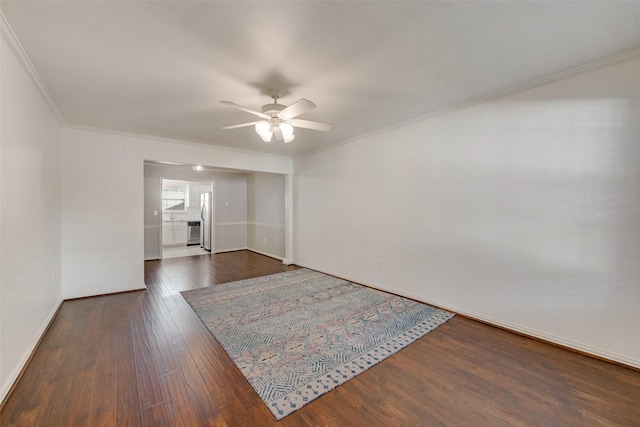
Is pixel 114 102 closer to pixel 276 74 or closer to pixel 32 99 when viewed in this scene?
pixel 32 99

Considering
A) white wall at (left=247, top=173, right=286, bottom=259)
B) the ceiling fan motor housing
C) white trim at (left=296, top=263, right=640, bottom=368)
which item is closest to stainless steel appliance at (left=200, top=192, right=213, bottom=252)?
white wall at (left=247, top=173, right=286, bottom=259)

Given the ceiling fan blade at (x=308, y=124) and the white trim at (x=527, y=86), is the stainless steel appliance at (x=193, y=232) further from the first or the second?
the ceiling fan blade at (x=308, y=124)

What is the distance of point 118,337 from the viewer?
8.13 ft

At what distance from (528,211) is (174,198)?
9964mm

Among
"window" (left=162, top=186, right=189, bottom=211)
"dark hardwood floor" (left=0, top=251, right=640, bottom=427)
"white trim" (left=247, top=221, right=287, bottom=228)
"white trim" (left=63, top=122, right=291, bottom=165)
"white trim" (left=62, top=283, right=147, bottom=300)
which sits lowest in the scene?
"dark hardwood floor" (left=0, top=251, right=640, bottom=427)

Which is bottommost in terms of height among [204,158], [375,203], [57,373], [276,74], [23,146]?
[57,373]

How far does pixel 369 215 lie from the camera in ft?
13.1

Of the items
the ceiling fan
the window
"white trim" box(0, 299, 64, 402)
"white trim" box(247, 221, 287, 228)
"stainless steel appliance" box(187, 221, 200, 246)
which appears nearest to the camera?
"white trim" box(0, 299, 64, 402)

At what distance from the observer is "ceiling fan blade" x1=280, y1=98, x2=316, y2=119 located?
2.05m

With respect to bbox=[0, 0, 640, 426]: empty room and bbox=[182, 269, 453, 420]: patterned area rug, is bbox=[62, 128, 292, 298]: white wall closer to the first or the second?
bbox=[0, 0, 640, 426]: empty room

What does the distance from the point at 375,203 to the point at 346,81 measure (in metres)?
1.99

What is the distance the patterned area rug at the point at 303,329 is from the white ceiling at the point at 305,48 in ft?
8.04

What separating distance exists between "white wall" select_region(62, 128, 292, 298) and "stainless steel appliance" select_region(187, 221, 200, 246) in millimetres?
4768

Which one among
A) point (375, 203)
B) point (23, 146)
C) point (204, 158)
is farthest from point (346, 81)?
point (204, 158)
